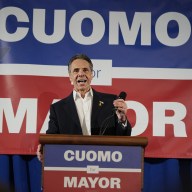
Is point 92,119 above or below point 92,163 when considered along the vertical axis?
above

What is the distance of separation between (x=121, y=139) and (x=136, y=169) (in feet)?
0.42

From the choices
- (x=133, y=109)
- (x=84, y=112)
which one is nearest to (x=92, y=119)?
(x=84, y=112)

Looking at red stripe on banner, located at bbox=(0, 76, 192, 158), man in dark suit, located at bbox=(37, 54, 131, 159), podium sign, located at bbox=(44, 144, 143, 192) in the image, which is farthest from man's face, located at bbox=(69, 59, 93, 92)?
podium sign, located at bbox=(44, 144, 143, 192)

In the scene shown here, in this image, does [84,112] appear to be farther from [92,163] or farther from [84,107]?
[92,163]

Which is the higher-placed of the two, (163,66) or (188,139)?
(163,66)

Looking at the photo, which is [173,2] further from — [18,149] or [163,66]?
[18,149]

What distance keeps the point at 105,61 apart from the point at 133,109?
38 centimetres

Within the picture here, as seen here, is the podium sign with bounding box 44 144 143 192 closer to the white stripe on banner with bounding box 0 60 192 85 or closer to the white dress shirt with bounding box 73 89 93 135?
the white dress shirt with bounding box 73 89 93 135

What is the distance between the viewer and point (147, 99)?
290cm

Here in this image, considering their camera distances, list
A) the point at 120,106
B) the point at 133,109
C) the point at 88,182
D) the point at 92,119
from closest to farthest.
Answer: the point at 88,182 → the point at 120,106 → the point at 92,119 → the point at 133,109

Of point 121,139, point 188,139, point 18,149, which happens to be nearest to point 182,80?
point 188,139

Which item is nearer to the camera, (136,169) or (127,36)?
(136,169)

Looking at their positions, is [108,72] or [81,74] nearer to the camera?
[81,74]

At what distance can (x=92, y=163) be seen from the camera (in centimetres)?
167
